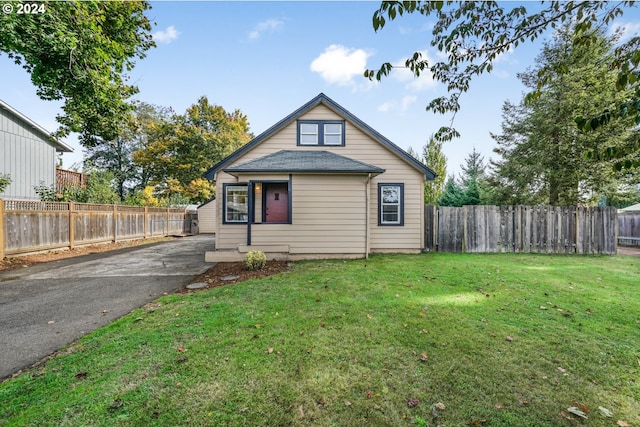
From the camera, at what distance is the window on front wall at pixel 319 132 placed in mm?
10641

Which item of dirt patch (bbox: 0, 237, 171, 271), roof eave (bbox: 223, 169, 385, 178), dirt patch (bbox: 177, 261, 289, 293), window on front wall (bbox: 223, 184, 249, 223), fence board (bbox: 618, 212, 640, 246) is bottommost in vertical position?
dirt patch (bbox: 177, 261, 289, 293)

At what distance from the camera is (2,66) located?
9523mm

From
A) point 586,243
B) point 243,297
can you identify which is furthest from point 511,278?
point 586,243

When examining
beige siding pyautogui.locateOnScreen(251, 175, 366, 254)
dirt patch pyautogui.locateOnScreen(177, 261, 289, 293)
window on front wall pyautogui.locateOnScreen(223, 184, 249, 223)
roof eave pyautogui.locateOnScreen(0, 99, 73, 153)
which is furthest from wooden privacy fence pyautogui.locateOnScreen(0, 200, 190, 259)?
beige siding pyautogui.locateOnScreen(251, 175, 366, 254)

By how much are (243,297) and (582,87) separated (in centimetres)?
1826

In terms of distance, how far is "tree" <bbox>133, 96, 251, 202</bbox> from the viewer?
28.0 m

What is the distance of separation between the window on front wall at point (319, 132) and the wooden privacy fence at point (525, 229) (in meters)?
4.75

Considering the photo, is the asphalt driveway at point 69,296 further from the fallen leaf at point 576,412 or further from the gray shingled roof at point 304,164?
the fallen leaf at point 576,412

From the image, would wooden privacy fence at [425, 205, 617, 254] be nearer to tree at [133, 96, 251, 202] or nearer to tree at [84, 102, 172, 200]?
tree at [133, 96, 251, 202]

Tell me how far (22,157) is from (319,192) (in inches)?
670

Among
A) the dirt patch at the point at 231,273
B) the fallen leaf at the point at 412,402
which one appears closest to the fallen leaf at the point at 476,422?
the fallen leaf at the point at 412,402

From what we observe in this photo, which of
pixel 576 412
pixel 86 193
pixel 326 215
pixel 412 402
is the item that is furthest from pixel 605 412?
pixel 86 193

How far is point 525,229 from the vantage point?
10.3m

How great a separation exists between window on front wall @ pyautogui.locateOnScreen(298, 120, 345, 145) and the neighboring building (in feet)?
44.6
